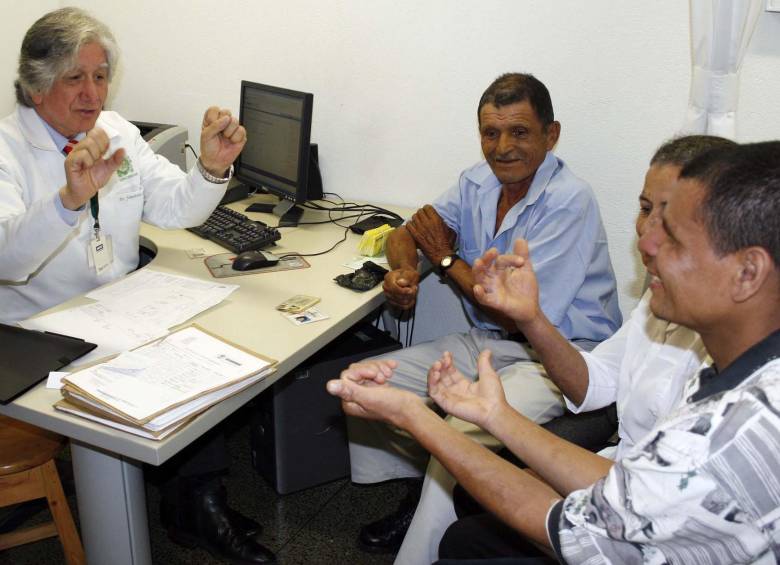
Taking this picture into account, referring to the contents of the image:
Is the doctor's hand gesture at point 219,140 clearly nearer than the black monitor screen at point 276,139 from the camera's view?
Yes

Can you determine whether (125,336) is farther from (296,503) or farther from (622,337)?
(622,337)

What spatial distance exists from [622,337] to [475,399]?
445 millimetres

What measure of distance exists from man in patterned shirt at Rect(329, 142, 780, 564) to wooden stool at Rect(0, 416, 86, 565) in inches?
41.8

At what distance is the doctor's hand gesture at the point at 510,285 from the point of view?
4.78 ft

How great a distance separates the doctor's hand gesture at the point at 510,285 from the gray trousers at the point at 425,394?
41 cm

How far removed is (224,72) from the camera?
2854mm

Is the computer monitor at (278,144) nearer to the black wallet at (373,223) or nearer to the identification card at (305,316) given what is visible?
the black wallet at (373,223)

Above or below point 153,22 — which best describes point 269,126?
below

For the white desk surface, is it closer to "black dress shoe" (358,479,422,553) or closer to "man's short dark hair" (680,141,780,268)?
"black dress shoe" (358,479,422,553)

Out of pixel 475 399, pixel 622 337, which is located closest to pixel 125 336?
pixel 475 399

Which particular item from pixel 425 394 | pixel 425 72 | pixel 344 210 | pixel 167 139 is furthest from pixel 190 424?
pixel 167 139

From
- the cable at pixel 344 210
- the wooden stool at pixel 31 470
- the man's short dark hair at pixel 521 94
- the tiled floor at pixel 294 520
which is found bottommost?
the tiled floor at pixel 294 520

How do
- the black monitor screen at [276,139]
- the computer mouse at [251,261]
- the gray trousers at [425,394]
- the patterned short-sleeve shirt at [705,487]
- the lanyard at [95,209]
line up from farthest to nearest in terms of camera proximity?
1. the black monitor screen at [276,139]
2. the computer mouse at [251,261]
3. the lanyard at [95,209]
4. the gray trousers at [425,394]
5. the patterned short-sleeve shirt at [705,487]

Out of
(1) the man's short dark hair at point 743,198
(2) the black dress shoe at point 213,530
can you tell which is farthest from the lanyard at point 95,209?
(1) the man's short dark hair at point 743,198
